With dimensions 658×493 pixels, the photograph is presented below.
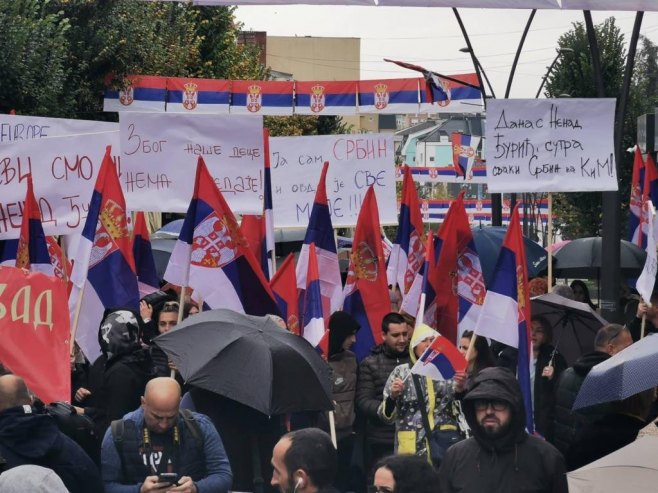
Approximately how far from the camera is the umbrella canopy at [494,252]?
651 inches

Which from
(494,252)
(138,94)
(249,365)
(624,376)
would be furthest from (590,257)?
(138,94)

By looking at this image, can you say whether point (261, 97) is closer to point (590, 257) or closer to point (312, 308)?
point (590, 257)

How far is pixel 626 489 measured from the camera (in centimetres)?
506

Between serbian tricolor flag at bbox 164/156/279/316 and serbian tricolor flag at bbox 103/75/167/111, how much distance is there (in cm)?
1779

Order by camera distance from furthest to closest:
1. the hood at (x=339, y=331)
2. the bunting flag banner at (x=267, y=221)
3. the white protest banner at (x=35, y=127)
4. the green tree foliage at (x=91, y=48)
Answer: the green tree foliage at (x=91, y=48) < the white protest banner at (x=35, y=127) < the bunting flag banner at (x=267, y=221) < the hood at (x=339, y=331)

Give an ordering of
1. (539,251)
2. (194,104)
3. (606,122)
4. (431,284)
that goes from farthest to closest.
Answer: (194,104), (539,251), (606,122), (431,284)

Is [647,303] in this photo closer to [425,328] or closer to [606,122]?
[606,122]

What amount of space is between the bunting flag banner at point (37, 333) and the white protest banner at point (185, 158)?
3828mm

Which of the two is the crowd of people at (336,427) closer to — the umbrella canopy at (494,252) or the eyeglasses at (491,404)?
the eyeglasses at (491,404)

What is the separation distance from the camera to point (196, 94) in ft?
89.9

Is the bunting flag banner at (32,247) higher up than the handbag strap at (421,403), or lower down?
higher up

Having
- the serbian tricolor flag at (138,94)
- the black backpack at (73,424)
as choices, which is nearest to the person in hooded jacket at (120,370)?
the black backpack at (73,424)

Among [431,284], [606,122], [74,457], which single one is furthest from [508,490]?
[606,122]

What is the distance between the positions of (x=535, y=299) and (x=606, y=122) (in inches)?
76.7
